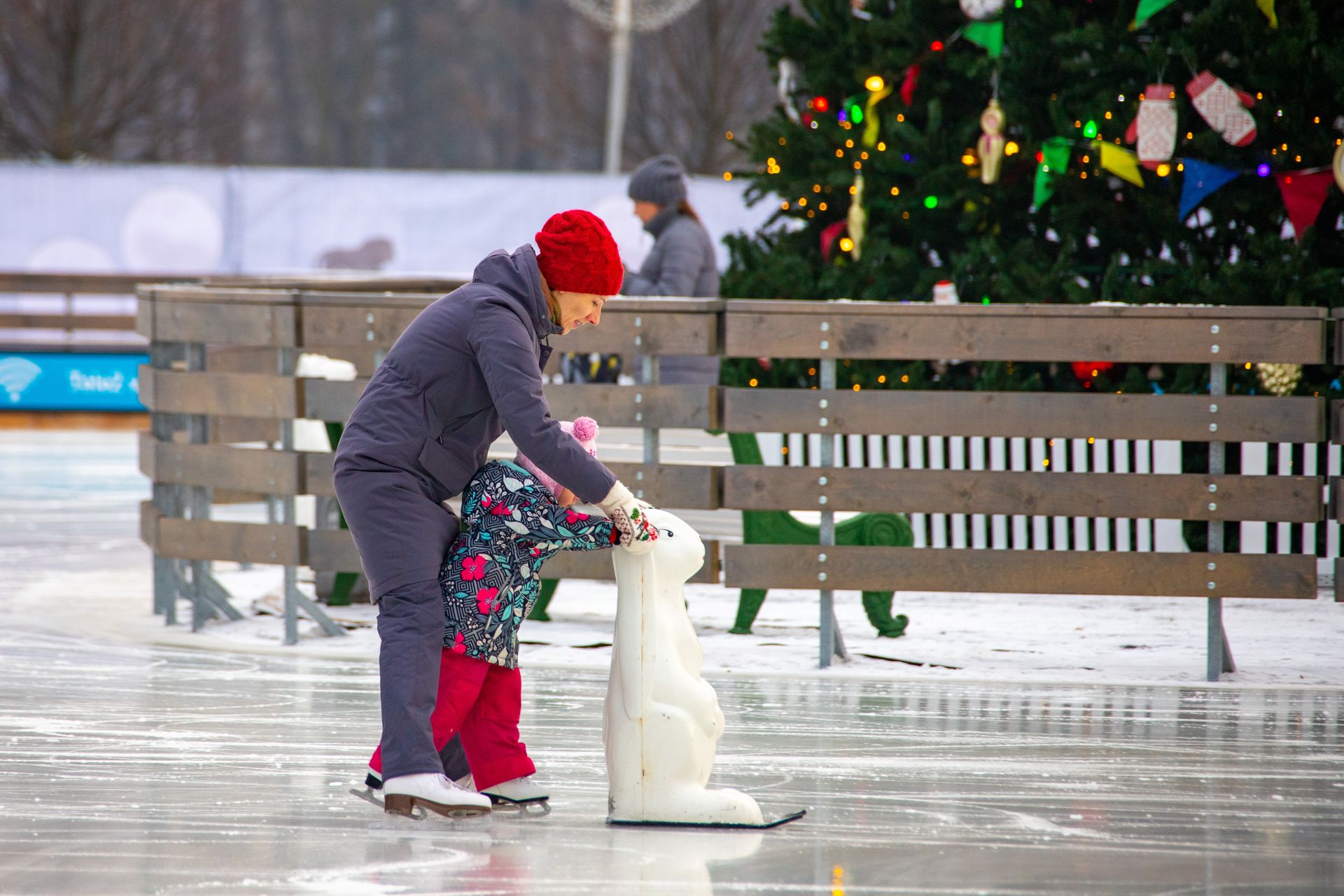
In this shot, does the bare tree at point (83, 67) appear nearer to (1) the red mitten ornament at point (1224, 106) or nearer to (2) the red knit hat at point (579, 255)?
(1) the red mitten ornament at point (1224, 106)

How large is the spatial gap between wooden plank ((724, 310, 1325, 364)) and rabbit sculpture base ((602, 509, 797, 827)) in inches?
79.3

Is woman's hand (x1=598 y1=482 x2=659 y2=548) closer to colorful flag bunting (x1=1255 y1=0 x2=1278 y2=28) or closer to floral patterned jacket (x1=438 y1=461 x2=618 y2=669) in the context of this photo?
floral patterned jacket (x1=438 y1=461 x2=618 y2=669)

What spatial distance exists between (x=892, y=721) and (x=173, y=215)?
1342 centimetres

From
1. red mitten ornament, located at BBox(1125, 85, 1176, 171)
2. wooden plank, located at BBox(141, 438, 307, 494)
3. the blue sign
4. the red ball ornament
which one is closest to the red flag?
red mitten ornament, located at BBox(1125, 85, 1176, 171)

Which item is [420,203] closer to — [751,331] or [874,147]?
[874,147]

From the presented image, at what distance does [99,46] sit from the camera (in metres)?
28.5

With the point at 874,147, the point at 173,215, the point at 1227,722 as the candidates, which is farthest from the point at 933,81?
the point at 173,215

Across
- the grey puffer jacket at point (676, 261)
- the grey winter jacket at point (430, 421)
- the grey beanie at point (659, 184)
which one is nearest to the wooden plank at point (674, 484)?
the grey puffer jacket at point (676, 261)

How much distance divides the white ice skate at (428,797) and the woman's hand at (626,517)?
0.74 metres

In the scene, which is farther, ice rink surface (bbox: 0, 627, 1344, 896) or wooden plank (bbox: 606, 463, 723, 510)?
wooden plank (bbox: 606, 463, 723, 510)

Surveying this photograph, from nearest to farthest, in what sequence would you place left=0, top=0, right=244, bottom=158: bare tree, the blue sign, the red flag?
the red flag
the blue sign
left=0, top=0, right=244, bottom=158: bare tree

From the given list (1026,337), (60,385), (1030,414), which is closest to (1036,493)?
(1030,414)

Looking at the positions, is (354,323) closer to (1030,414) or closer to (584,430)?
(584,430)

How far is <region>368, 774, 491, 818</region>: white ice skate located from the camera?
405 cm
